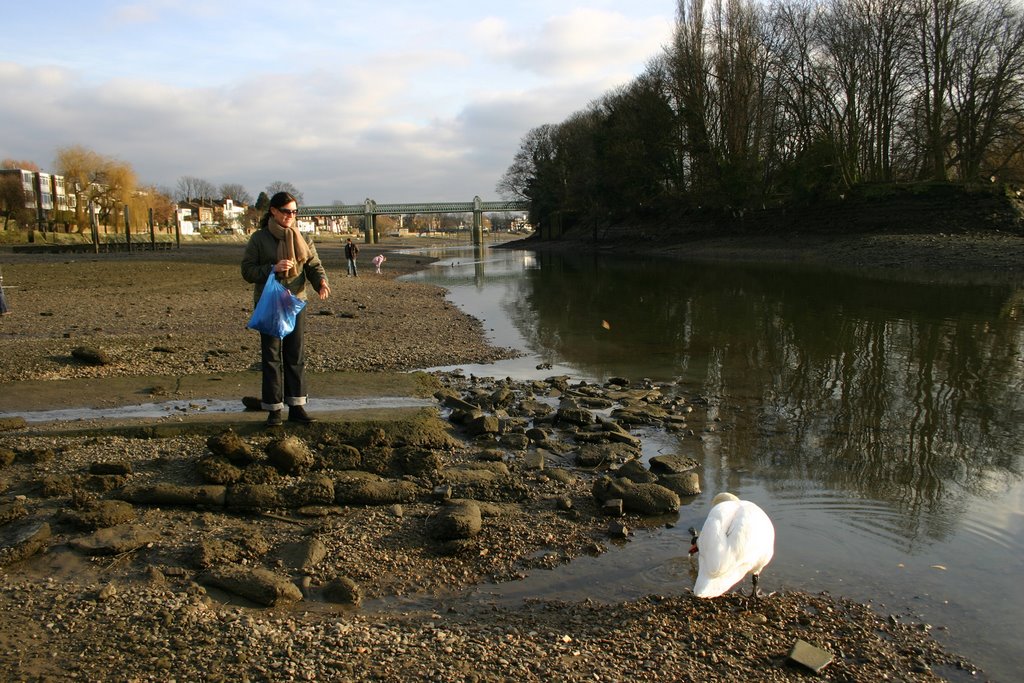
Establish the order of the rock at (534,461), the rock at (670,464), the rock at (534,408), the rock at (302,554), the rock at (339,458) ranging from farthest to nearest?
the rock at (534,408), the rock at (670,464), the rock at (534,461), the rock at (339,458), the rock at (302,554)

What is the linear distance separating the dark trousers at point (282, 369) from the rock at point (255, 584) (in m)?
2.17

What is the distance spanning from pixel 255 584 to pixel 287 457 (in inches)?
64.7

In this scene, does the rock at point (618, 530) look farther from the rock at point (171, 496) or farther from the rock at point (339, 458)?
the rock at point (171, 496)

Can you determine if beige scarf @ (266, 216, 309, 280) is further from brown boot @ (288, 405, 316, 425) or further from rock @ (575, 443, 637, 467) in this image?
rock @ (575, 443, 637, 467)

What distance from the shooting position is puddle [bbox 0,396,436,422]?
6.67m

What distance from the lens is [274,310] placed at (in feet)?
19.1

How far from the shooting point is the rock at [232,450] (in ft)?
17.9

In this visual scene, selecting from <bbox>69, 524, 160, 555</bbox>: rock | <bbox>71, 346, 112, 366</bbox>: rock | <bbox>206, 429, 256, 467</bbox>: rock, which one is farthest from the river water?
<bbox>71, 346, 112, 366</bbox>: rock

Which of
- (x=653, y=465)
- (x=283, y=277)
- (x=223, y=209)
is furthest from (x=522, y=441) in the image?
(x=223, y=209)

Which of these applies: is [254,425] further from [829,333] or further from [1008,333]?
[1008,333]

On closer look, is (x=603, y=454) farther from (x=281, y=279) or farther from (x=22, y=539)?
(x=22, y=539)

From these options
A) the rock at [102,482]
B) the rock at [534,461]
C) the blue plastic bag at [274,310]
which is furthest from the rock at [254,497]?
the rock at [534,461]

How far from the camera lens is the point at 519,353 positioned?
13.4 metres

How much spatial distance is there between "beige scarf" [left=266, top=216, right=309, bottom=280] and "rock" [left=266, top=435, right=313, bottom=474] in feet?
4.44
